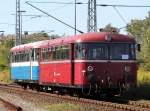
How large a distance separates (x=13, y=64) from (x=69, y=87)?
16.1 meters

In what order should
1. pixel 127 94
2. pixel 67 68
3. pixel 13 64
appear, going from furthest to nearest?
pixel 13 64 → pixel 127 94 → pixel 67 68

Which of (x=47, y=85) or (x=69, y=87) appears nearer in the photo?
(x=69, y=87)

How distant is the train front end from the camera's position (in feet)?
88.3

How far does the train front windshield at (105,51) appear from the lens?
27078 mm

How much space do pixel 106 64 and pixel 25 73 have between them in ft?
46.5

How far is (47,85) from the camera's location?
34031 millimetres

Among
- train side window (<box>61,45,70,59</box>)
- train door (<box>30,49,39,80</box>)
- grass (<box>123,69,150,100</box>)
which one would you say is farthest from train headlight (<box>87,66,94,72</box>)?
train door (<box>30,49,39,80</box>)

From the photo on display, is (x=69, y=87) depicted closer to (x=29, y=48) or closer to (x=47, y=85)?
(x=47, y=85)

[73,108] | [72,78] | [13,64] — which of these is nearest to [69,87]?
[72,78]

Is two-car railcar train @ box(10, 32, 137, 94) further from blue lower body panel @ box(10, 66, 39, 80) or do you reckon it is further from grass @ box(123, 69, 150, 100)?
blue lower body panel @ box(10, 66, 39, 80)

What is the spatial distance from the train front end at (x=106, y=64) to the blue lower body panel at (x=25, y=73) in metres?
9.45

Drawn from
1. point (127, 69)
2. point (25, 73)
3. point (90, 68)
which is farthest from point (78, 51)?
point (25, 73)

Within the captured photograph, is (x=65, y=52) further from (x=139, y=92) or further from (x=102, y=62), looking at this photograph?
(x=139, y=92)

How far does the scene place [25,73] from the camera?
132 ft
